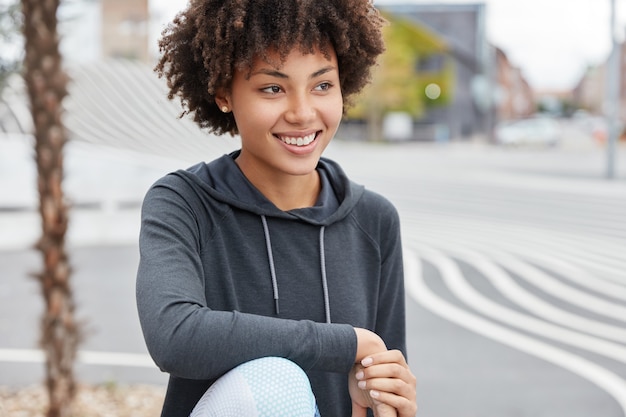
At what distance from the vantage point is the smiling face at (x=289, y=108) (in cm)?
166

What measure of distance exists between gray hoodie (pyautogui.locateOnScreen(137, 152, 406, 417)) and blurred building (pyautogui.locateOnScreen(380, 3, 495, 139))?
132 feet

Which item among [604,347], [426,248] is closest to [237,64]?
[604,347]

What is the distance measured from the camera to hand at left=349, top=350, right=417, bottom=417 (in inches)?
61.8

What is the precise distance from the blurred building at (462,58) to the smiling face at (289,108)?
4026 cm

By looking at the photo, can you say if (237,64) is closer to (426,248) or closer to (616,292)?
(616,292)

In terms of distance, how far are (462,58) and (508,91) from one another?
30.3 meters

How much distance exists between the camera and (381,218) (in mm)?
1909

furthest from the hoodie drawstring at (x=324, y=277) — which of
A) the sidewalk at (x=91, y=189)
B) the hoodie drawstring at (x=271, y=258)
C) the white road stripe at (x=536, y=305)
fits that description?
the sidewalk at (x=91, y=189)

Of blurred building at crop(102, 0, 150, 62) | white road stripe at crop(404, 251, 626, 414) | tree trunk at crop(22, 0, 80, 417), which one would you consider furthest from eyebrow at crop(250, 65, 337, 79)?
blurred building at crop(102, 0, 150, 62)

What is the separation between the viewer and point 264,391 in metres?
1.46

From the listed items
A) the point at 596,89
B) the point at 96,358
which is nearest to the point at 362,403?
the point at 96,358

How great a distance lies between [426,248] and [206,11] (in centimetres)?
655

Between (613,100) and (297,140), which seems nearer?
(297,140)

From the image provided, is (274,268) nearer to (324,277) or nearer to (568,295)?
(324,277)
